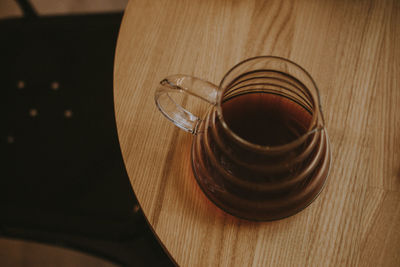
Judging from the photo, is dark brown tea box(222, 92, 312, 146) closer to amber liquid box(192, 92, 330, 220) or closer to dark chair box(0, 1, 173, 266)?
amber liquid box(192, 92, 330, 220)

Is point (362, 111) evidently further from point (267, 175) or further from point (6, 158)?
point (6, 158)

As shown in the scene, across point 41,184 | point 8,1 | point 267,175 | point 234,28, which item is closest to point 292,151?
point 267,175

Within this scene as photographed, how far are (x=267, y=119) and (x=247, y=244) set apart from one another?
0.16 meters

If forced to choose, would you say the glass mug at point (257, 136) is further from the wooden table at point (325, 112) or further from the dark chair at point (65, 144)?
the dark chair at point (65, 144)

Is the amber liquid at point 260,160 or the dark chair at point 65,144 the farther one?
the dark chair at point 65,144

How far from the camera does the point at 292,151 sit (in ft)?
1.01

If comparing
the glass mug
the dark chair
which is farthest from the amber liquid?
the dark chair

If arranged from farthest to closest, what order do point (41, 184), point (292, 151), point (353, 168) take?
1. point (41, 184)
2. point (353, 168)
3. point (292, 151)

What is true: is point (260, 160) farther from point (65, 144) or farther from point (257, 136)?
point (65, 144)

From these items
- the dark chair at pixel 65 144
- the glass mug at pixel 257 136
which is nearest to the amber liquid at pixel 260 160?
the glass mug at pixel 257 136

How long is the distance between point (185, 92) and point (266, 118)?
103 millimetres

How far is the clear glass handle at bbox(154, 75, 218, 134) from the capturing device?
354 mm

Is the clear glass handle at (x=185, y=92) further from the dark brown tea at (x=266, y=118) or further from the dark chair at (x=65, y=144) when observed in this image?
the dark chair at (x=65, y=144)

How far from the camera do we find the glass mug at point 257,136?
1.07 ft
